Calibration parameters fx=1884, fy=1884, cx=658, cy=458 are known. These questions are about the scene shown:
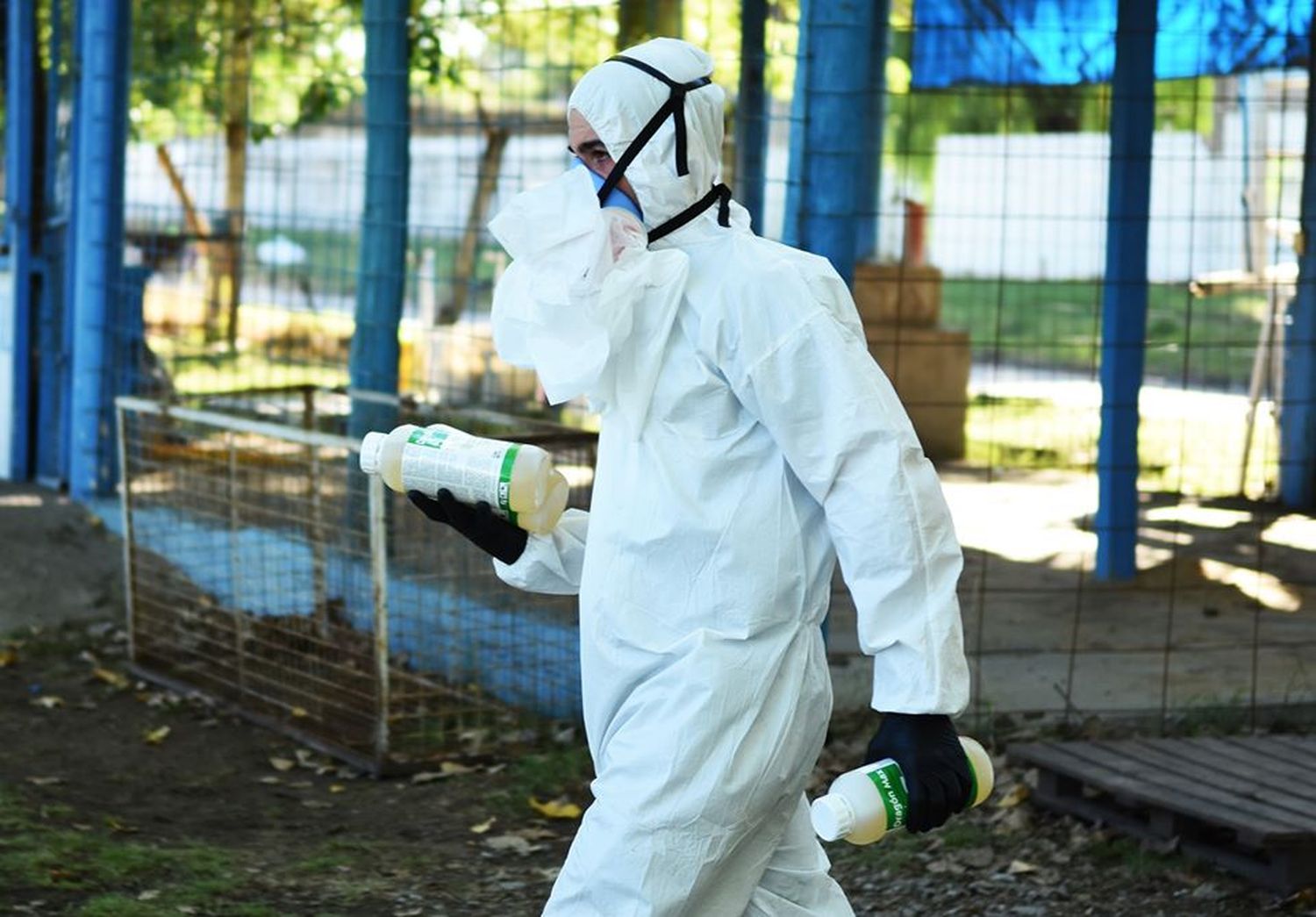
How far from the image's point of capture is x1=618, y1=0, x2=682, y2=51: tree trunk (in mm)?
10000

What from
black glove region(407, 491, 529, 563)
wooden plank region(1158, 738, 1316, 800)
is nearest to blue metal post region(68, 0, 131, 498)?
wooden plank region(1158, 738, 1316, 800)

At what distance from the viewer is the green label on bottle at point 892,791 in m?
2.94

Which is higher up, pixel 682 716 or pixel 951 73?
pixel 951 73

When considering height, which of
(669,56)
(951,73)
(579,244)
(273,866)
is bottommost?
(273,866)

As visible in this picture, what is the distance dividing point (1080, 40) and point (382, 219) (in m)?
4.02

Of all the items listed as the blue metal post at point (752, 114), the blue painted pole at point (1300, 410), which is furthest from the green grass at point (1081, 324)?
the blue metal post at point (752, 114)

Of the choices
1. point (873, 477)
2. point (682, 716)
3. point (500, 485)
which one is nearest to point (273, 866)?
point (500, 485)

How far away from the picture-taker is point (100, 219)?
979 cm

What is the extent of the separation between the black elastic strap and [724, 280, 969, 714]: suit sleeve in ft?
0.88

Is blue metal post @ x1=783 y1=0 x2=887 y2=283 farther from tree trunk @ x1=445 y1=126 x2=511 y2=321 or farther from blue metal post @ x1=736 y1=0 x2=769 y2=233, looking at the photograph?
tree trunk @ x1=445 y1=126 x2=511 y2=321

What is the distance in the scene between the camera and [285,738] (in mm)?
6582

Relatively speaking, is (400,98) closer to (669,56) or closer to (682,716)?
Result: (669,56)

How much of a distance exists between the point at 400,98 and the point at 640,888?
5.11 m

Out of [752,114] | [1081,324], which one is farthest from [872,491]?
[1081,324]
